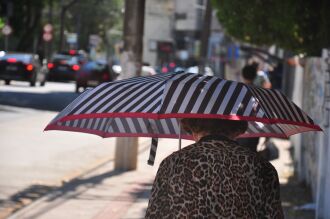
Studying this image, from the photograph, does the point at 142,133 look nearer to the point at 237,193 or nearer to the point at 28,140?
the point at 237,193

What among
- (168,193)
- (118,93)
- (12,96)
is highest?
(118,93)

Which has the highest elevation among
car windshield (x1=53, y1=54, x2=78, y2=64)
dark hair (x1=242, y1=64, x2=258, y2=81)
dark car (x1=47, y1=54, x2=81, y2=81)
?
dark hair (x1=242, y1=64, x2=258, y2=81)

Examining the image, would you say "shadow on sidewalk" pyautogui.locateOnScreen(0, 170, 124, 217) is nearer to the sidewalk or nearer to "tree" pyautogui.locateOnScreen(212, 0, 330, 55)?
Answer: the sidewalk

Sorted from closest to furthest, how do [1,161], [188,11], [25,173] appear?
[25,173]
[1,161]
[188,11]

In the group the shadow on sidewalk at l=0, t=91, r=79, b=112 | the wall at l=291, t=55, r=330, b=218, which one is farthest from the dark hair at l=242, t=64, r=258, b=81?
the shadow on sidewalk at l=0, t=91, r=79, b=112

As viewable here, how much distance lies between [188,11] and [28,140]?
212 ft

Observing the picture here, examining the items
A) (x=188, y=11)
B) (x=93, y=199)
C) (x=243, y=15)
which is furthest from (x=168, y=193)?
(x=188, y=11)

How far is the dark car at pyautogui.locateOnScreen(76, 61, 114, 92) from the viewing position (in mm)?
34562

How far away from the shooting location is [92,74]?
1388 inches

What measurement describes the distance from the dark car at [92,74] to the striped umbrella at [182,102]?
99.1ft

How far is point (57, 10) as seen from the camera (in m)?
82.6

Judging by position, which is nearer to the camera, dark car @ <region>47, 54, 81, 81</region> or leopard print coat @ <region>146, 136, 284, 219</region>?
leopard print coat @ <region>146, 136, 284, 219</region>

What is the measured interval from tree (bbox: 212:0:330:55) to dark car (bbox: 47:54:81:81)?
29.4 m

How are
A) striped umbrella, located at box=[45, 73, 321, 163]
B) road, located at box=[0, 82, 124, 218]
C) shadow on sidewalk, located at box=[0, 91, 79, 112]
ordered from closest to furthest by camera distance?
1. striped umbrella, located at box=[45, 73, 321, 163]
2. road, located at box=[0, 82, 124, 218]
3. shadow on sidewalk, located at box=[0, 91, 79, 112]
